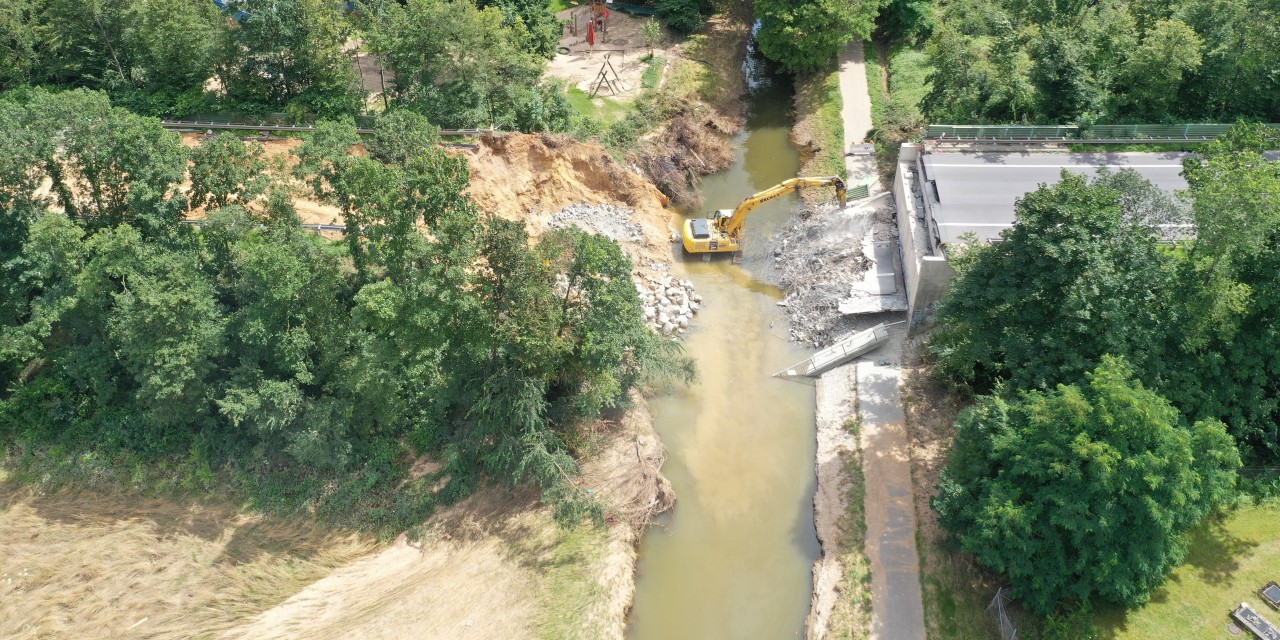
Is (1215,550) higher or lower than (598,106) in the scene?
lower

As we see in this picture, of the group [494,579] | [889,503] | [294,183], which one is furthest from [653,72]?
[494,579]

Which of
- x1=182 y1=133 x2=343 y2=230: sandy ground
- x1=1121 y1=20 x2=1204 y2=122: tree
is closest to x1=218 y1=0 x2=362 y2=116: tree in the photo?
x1=182 y1=133 x2=343 y2=230: sandy ground

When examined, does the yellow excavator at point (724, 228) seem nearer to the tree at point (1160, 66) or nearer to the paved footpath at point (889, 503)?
the paved footpath at point (889, 503)

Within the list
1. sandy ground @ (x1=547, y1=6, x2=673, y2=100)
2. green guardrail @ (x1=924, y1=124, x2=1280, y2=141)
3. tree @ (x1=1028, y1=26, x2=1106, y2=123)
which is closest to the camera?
green guardrail @ (x1=924, y1=124, x2=1280, y2=141)

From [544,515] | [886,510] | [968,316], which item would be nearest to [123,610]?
[544,515]

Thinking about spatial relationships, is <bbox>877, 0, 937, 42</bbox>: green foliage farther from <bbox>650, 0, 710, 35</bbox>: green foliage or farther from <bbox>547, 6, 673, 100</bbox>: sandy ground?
<bbox>547, 6, 673, 100</bbox>: sandy ground

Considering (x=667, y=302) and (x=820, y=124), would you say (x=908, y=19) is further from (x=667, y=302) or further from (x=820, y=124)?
(x=667, y=302)
